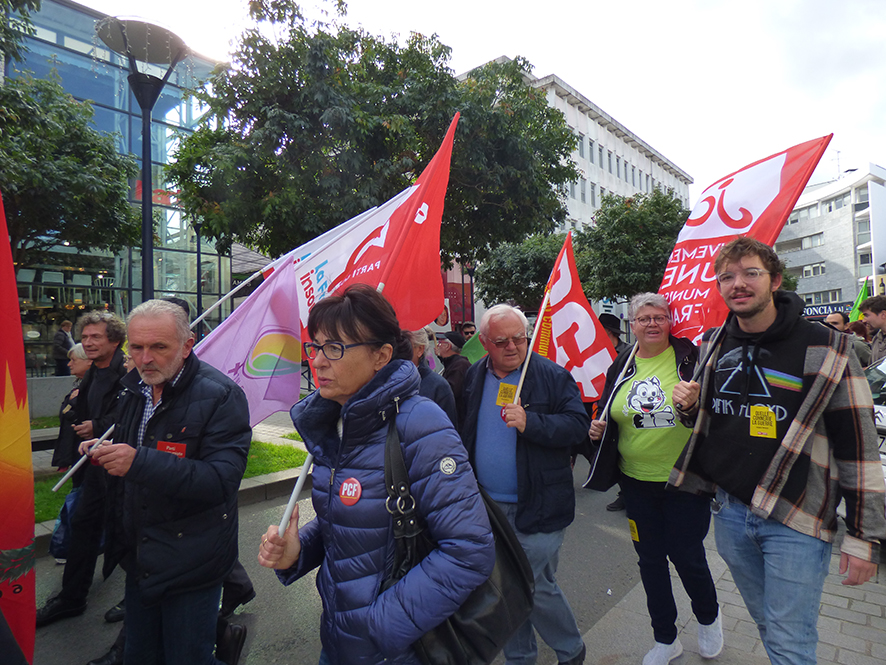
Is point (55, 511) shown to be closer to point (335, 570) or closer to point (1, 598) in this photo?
point (1, 598)

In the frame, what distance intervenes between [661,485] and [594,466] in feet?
1.23

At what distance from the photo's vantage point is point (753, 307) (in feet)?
7.34

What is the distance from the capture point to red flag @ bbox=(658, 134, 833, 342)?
302cm

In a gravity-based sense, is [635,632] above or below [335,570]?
below

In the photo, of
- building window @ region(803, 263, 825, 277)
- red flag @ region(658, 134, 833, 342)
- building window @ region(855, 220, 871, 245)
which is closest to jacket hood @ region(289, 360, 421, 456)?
red flag @ region(658, 134, 833, 342)

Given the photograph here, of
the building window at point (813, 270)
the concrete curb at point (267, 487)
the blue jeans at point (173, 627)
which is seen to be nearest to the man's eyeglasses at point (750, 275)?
the blue jeans at point (173, 627)

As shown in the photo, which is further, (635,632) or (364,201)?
(364,201)

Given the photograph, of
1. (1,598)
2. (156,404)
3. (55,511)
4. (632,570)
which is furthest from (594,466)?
(55,511)

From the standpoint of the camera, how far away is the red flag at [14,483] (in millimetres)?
1808

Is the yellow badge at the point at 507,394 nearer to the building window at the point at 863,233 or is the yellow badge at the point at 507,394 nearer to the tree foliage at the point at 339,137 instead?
the tree foliage at the point at 339,137

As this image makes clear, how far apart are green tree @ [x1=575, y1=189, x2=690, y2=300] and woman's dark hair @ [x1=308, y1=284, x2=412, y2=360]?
2277 centimetres

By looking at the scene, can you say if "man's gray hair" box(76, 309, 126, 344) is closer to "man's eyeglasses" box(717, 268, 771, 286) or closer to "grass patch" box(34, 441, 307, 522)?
"grass patch" box(34, 441, 307, 522)

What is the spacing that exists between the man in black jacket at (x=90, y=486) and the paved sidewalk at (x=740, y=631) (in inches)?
122

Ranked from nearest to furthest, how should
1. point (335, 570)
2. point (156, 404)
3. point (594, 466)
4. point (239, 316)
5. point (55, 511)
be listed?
point (335, 570) → point (156, 404) → point (594, 466) → point (239, 316) → point (55, 511)
